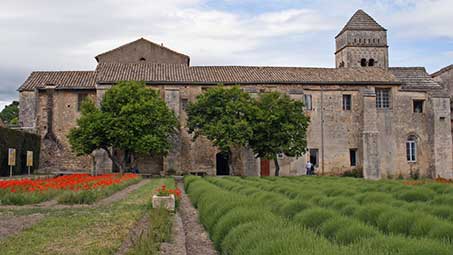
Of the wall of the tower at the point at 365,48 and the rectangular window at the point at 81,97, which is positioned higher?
the wall of the tower at the point at 365,48

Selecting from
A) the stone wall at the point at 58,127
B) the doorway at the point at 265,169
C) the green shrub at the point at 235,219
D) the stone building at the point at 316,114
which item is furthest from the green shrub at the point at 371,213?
the stone wall at the point at 58,127

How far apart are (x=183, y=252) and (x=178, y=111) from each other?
29.2m

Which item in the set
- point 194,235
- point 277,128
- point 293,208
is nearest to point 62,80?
point 277,128

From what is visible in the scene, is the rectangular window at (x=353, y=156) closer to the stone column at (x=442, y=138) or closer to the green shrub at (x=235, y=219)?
the stone column at (x=442, y=138)

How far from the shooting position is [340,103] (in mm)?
39094

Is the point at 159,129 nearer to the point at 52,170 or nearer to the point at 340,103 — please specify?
the point at 52,170

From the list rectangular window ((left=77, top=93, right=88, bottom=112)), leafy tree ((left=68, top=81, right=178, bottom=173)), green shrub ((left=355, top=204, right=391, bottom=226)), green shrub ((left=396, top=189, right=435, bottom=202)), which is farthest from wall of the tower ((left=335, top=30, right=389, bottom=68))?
green shrub ((left=355, top=204, right=391, bottom=226))

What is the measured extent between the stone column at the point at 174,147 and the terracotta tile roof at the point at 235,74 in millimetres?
1070

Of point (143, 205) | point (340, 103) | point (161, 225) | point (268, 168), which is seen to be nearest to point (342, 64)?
point (340, 103)

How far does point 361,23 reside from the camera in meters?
54.1

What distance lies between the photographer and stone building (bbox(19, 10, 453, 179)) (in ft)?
124

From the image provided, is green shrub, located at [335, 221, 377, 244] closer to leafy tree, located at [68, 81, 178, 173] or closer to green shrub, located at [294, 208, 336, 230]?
green shrub, located at [294, 208, 336, 230]

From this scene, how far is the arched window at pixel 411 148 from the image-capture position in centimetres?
3906

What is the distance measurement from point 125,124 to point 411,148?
2223 centimetres
